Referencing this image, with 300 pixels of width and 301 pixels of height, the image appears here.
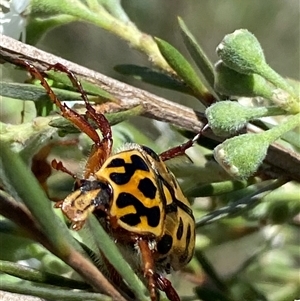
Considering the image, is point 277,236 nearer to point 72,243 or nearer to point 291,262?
point 291,262

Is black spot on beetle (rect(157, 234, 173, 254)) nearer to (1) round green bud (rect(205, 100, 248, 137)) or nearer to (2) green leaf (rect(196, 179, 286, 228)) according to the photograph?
(2) green leaf (rect(196, 179, 286, 228))

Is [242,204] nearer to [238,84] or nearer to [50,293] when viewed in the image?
[238,84]

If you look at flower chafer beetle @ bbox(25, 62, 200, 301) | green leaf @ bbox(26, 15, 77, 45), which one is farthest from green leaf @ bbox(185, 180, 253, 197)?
green leaf @ bbox(26, 15, 77, 45)

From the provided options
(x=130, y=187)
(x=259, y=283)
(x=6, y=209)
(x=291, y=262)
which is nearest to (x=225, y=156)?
(x=130, y=187)

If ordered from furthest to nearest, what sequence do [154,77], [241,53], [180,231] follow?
[154,77]
[180,231]
[241,53]

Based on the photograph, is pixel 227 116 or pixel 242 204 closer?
pixel 227 116

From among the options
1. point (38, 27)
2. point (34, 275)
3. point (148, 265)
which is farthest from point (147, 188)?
→ point (38, 27)

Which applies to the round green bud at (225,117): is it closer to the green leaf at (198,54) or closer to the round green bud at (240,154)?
the round green bud at (240,154)

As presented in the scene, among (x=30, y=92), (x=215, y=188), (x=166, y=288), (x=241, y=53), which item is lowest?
(x=166, y=288)
